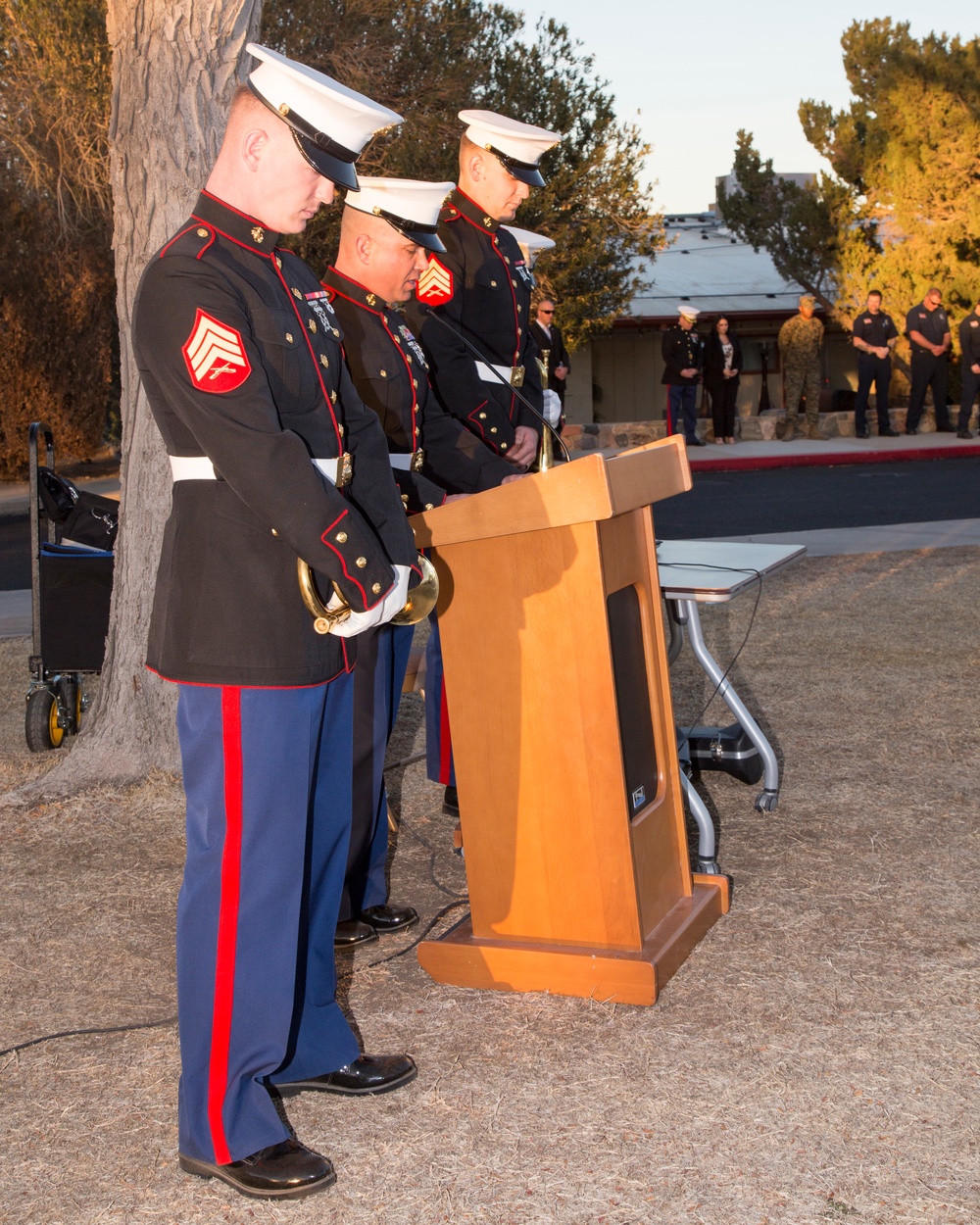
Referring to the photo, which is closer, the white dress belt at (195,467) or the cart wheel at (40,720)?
the white dress belt at (195,467)

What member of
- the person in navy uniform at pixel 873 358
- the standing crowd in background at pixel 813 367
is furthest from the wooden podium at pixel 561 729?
the person in navy uniform at pixel 873 358

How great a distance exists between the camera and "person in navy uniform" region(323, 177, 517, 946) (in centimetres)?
344

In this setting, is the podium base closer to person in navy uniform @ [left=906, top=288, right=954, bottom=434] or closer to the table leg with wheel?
the table leg with wheel

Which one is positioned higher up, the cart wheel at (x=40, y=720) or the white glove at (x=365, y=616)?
the white glove at (x=365, y=616)

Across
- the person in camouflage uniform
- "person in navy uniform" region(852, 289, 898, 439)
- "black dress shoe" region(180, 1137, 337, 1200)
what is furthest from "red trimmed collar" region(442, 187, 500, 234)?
"person in navy uniform" region(852, 289, 898, 439)

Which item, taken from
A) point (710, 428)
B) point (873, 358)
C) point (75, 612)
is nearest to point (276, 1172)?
point (75, 612)

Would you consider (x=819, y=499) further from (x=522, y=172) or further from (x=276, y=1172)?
(x=276, y=1172)

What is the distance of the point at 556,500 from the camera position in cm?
292

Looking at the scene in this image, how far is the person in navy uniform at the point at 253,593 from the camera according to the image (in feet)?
7.68

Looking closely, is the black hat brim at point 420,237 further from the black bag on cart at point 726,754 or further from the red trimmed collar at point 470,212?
the black bag on cart at point 726,754

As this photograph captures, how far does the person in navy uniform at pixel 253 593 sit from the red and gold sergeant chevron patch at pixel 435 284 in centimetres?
168

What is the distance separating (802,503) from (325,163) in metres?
11.2

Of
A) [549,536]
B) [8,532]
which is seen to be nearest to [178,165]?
[549,536]

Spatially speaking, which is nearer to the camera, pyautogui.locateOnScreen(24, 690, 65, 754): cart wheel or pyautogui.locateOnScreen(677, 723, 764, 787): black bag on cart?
pyautogui.locateOnScreen(677, 723, 764, 787): black bag on cart
